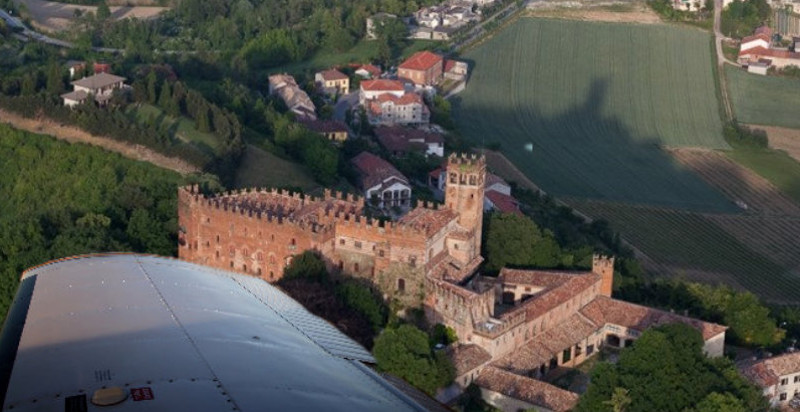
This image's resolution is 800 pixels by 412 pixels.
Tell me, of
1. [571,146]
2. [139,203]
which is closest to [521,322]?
[139,203]

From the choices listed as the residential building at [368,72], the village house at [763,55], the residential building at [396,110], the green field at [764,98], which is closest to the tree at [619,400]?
the residential building at [396,110]

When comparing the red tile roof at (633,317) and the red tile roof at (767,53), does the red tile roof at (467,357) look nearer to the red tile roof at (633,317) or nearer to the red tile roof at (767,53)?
the red tile roof at (633,317)

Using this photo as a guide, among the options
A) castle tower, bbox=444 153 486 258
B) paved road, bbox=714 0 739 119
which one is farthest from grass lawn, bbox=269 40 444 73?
castle tower, bbox=444 153 486 258

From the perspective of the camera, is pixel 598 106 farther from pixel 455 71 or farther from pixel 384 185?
pixel 384 185

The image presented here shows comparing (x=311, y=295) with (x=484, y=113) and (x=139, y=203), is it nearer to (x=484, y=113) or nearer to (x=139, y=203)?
(x=139, y=203)

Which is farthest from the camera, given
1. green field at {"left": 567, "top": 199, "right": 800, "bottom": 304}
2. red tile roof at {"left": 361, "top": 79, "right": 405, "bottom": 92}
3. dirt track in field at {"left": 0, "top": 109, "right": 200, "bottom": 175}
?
red tile roof at {"left": 361, "top": 79, "right": 405, "bottom": 92}

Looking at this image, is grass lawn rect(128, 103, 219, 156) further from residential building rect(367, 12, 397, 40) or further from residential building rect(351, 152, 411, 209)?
residential building rect(367, 12, 397, 40)
